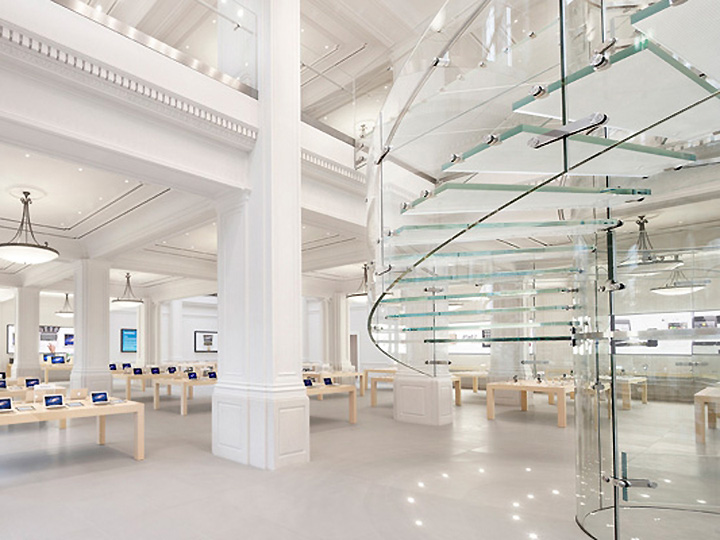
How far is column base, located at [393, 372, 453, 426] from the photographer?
8.54m

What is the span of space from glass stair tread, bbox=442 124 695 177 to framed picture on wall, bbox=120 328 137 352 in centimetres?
2403

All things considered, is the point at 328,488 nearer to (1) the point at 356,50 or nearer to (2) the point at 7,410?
(2) the point at 7,410

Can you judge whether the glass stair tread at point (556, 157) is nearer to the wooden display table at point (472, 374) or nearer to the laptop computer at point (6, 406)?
the laptop computer at point (6, 406)

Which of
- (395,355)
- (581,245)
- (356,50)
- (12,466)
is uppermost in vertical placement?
(356,50)

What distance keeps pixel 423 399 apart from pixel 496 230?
517 cm

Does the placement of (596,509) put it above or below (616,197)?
below

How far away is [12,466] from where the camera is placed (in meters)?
5.82

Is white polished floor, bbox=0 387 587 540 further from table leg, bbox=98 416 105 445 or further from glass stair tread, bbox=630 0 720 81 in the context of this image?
glass stair tread, bbox=630 0 720 81

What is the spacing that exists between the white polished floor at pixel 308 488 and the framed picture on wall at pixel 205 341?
1705cm

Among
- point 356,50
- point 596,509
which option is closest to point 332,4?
point 356,50

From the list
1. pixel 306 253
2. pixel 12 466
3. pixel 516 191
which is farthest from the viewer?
pixel 306 253

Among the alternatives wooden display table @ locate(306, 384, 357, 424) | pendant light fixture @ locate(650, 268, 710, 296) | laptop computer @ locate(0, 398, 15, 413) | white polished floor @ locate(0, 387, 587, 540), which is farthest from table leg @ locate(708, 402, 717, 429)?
laptop computer @ locate(0, 398, 15, 413)

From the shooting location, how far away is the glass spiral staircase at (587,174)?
7.70 ft

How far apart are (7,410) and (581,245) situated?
19.3 ft
